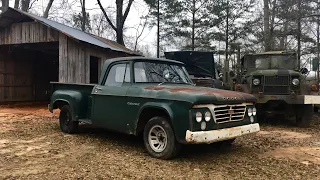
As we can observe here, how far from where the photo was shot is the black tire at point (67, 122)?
7620 mm

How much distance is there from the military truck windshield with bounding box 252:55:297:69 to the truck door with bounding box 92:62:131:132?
6.36 m

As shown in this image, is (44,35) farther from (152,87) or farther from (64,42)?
(152,87)

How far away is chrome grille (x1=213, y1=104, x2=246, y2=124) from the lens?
16.8 ft

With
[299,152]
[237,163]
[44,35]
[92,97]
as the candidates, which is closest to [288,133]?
[299,152]

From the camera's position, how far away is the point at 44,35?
13.4m

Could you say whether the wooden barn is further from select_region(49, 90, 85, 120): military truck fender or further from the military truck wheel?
the military truck wheel

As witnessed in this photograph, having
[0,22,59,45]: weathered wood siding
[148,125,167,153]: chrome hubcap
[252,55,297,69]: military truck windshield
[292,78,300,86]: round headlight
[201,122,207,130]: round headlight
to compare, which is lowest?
[148,125,167,153]: chrome hubcap

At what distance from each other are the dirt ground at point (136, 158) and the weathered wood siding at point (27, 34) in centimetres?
→ 643

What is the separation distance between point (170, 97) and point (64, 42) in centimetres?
917

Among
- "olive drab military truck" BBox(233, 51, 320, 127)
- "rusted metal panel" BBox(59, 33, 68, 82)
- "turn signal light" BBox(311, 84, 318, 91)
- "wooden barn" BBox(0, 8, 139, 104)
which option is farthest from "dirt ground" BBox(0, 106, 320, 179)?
"wooden barn" BBox(0, 8, 139, 104)

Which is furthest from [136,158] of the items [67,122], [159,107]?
[67,122]

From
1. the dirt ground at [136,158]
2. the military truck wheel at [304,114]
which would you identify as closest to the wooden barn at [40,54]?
the dirt ground at [136,158]

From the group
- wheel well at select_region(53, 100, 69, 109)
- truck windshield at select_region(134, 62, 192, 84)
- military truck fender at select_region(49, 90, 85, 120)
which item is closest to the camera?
truck windshield at select_region(134, 62, 192, 84)

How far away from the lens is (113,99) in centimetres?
623
